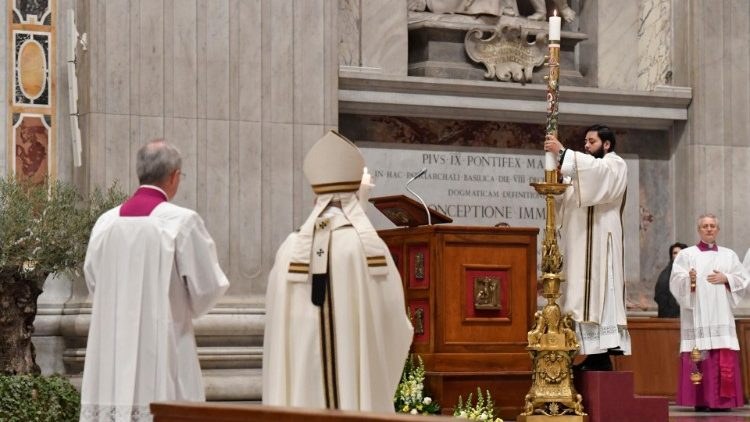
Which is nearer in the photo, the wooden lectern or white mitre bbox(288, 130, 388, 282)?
white mitre bbox(288, 130, 388, 282)

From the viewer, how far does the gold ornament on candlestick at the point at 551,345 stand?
1003 centimetres

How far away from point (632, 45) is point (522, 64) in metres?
1.36

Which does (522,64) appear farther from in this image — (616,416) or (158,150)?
(158,150)

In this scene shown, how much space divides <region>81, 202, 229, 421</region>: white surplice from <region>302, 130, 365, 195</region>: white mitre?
2.28 ft

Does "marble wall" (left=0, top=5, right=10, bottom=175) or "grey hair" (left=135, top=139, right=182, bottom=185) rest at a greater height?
"marble wall" (left=0, top=5, right=10, bottom=175)

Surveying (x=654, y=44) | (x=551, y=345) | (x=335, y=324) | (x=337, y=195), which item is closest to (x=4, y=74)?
(x=551, y=345)

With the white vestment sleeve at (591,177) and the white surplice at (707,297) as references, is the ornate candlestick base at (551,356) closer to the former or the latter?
the white vestment sleeve at (591,177)

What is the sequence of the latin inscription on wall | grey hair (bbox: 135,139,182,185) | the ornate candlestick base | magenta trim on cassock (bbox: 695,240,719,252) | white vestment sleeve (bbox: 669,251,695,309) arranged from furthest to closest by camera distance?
the latin inscription on wall
magenta trim on cassock (bbox: 695,240,719,252)
white vestment sleeve (bbox: 669,251,695,309)
the ornate candlestick base
grey hair (bbox: 135,139,182,185)

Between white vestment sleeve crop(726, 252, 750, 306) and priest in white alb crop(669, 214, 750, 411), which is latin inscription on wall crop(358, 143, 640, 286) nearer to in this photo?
priest in white alb crop(669, 214, 750, 411)

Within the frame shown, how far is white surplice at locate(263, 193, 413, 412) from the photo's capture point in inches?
282

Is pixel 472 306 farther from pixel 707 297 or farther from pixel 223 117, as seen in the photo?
pixel 707 297

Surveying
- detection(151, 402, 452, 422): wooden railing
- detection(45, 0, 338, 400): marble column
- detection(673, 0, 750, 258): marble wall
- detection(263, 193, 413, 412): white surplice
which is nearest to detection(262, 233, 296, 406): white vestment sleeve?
detection(263, 193, 413, 412): white surplice

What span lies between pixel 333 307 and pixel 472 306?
3.58 metres

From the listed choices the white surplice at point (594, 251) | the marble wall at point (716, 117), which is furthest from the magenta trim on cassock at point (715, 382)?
the white surplice at point (594, 251)
